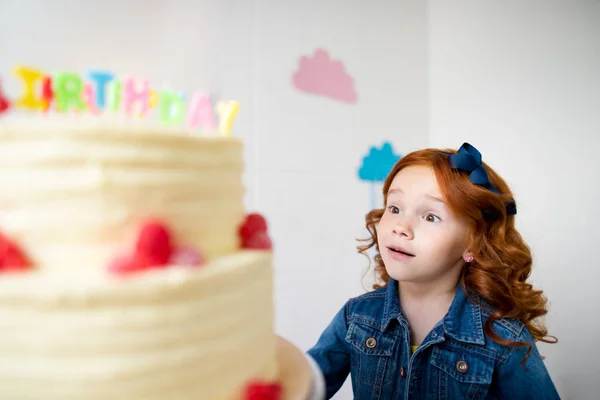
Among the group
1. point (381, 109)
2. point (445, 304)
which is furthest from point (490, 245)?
point (381, 109)

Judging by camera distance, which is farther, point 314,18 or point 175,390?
point 314,18

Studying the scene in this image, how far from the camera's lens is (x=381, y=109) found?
7.92 ft

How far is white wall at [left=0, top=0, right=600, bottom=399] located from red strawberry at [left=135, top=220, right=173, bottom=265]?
106 cm

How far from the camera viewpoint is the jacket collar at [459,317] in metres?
1.19

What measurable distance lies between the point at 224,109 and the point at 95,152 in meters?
0.42

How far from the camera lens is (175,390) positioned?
58 cm

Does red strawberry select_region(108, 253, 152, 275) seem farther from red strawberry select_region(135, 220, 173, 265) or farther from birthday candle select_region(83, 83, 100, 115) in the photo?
birthday candle select_region(83, 83, 100, 115)

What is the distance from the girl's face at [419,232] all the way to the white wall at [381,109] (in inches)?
29.7

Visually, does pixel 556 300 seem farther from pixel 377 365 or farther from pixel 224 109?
pixel 224 109

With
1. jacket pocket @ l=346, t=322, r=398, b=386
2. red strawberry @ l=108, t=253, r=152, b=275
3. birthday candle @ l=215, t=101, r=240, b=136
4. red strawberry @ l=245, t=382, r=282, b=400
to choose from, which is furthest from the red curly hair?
red strawberry @ l=108, t=253, r=152, b=275

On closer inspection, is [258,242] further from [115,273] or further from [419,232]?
[419,232]

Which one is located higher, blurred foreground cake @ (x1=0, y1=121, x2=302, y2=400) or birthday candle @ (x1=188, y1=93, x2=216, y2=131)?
birthday candle @ (x1=188, y1=93, x2=216, y2=131)

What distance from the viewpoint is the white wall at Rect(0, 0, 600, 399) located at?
1.74 metres

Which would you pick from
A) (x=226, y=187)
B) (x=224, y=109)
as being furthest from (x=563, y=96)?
(x=226, y=187)
